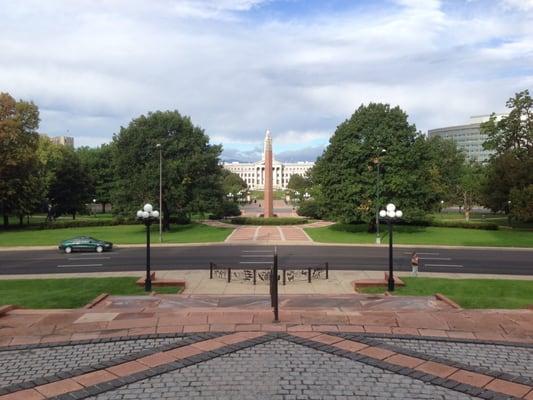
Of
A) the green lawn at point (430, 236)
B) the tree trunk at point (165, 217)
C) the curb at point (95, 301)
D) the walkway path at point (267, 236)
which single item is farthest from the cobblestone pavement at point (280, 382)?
the tree trunk at point (165, 217)

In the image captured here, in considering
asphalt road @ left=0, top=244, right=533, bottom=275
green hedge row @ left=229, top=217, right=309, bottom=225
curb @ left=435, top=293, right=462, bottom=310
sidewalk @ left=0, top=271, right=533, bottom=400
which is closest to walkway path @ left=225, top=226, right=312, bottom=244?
asphalt road @ left=0, top=244, right=533, bottom=275

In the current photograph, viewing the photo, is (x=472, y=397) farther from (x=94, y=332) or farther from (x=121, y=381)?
(x=94, y=332)

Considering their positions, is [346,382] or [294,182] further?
[294,182]

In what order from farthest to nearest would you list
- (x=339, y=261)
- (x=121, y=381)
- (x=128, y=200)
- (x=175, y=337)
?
(x=128, y=200) < (x=339, y=261) < (x=175, y=337) < (x=121, y=381)

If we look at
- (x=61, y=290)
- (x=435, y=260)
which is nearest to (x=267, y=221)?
(x=435, y=260)

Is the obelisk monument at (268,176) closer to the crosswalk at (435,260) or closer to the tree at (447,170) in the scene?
the tree at (447,170)

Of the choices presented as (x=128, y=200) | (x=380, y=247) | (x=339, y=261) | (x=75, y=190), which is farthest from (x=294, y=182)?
(x=339, y=261)

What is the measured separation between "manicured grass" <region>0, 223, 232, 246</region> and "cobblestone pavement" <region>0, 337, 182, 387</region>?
33.1m

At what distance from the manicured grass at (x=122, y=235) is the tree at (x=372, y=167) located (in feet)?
39.7

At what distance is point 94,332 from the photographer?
11.1 m

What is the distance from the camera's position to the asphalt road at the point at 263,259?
28781 mm

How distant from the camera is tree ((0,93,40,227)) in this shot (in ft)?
174

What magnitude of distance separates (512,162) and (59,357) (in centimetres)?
5719

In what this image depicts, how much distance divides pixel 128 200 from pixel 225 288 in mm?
31285
